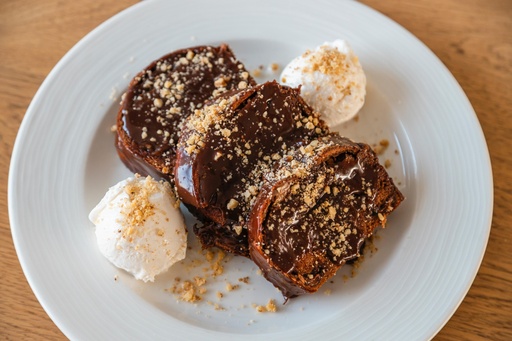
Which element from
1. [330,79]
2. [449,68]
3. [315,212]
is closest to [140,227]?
[315,212]

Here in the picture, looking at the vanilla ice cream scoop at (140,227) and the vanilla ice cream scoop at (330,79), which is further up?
the vanilla ice cream scoop at (330,79)

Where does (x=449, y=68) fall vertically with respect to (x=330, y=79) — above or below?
below

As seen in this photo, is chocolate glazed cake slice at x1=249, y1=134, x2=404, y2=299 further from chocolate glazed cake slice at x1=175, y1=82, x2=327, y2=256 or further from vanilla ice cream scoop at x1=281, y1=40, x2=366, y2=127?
vanilla ice cream scoop at x1=281, y1=40, x2=366, y2=127

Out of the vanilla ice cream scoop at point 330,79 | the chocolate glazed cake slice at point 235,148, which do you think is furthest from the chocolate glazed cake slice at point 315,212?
the vanilla ice cream scoop at point 330,79

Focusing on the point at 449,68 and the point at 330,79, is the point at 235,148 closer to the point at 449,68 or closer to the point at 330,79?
the point at 330,79

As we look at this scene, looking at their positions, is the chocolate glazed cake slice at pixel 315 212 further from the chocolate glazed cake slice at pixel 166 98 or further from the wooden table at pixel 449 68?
the wooden table at pixel 449 68
